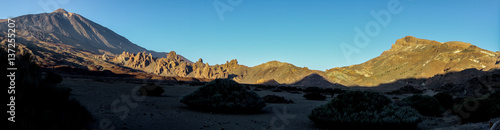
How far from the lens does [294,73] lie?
516 ft

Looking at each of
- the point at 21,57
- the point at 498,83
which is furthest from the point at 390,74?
the point at 21,57

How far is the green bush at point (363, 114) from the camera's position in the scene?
25.1ft

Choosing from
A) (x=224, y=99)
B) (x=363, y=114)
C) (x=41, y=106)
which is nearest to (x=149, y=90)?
(x=224, y=99)

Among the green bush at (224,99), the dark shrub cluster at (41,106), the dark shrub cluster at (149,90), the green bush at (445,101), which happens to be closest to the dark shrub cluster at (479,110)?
the green bush at (445,101)

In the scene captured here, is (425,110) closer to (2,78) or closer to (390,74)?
(2,78)

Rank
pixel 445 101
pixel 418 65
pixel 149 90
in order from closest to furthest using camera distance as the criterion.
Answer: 1. pixel 445 101
2. pixel 149 90
3. pixel 418 65

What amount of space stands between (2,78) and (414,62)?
137 m

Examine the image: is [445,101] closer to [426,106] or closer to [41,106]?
[426,106]

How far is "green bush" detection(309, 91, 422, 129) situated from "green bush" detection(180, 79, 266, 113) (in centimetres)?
353

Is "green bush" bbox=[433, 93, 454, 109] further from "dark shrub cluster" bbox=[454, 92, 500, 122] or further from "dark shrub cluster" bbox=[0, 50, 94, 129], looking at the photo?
"dark shrub cluster" bbox=[0, 50, 94, 129]

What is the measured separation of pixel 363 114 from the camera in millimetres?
7883

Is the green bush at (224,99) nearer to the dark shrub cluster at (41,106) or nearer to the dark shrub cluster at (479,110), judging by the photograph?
the dark shrub cluster at (41,106)

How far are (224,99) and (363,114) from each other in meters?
5.90

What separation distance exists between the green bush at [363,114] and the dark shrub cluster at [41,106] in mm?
6562
